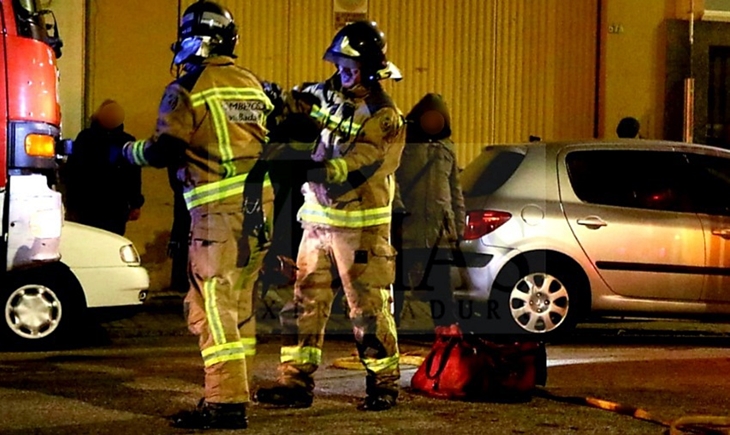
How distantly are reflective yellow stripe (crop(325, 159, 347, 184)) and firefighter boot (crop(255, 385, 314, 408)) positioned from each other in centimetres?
115

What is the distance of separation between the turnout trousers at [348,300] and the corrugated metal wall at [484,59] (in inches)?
253

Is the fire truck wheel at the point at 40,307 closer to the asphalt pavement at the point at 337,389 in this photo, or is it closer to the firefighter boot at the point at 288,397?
the asphalt pavement at the point at 337,389

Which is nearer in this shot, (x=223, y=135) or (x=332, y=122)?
(x=223, y=135)

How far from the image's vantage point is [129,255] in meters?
9.09

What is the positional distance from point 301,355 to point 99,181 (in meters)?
4.52

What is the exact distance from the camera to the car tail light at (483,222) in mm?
9211

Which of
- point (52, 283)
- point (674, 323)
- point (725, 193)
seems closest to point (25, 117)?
point (52, 283)

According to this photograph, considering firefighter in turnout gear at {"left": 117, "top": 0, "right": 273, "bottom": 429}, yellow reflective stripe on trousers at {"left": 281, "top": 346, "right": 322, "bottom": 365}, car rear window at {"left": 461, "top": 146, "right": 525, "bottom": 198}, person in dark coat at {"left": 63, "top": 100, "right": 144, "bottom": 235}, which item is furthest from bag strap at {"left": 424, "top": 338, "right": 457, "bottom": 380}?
person in dark coat at {"left": 63, "top": 100, "right": 144, "bottom": 235}

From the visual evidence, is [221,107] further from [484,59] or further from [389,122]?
[484,59]

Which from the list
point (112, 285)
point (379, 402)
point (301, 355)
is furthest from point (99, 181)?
point (379, 402)

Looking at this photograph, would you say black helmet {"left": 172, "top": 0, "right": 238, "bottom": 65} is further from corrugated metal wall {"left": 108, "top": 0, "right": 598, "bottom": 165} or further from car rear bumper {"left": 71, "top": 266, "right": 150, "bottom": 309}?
corrugated metal wall {"left": 108, "top": 0, "right": 598, "bottom": 165}

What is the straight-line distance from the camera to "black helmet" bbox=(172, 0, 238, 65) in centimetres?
585

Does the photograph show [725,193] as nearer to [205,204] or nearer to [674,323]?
[674,323]

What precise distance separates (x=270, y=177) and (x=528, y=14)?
781cm
